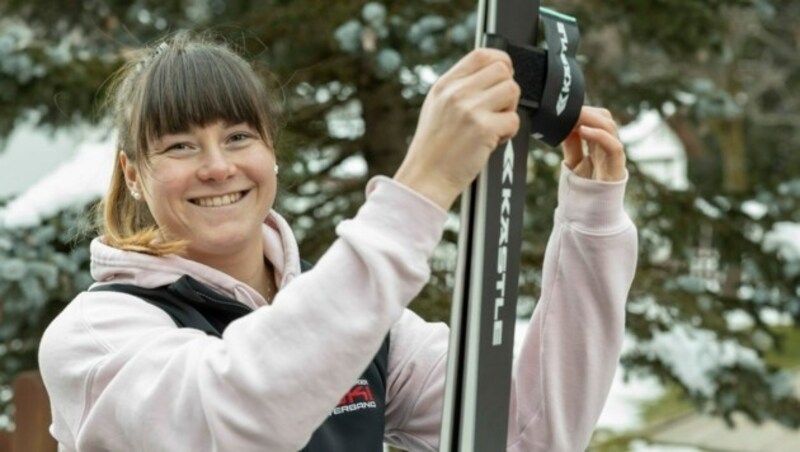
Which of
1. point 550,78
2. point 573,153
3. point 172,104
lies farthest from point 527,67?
point 172,104

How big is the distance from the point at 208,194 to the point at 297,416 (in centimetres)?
41

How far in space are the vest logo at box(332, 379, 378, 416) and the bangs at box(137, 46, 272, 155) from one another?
0.33 meters

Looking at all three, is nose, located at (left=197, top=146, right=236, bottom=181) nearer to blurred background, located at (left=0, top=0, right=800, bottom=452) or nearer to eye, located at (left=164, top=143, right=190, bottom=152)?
eye, located at (left=164, top=143, right=190, bottom=152)

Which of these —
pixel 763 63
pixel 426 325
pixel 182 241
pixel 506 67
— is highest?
pixel 506 67

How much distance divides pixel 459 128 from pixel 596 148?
1.23 ft

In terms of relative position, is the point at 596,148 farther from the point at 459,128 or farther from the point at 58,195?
the point at 58,195

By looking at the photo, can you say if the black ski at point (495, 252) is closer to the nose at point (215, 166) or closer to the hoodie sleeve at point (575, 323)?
the hoodie sleeve at point (575, 323)

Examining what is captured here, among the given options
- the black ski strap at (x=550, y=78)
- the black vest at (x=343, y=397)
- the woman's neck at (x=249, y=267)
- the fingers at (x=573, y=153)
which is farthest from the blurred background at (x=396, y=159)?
the black ski strap at (x=550, y=78)

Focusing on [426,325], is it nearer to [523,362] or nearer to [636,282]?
[523,362]

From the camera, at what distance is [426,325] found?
5.71 feet

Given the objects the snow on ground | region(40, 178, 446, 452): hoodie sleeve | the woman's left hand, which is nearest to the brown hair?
region(40, 178, 446, 452): hoodie sleeve

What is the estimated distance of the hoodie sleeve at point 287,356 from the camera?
42.8 inches

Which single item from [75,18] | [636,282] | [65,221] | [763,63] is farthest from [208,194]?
[763,63]

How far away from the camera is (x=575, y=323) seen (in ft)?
4.89
